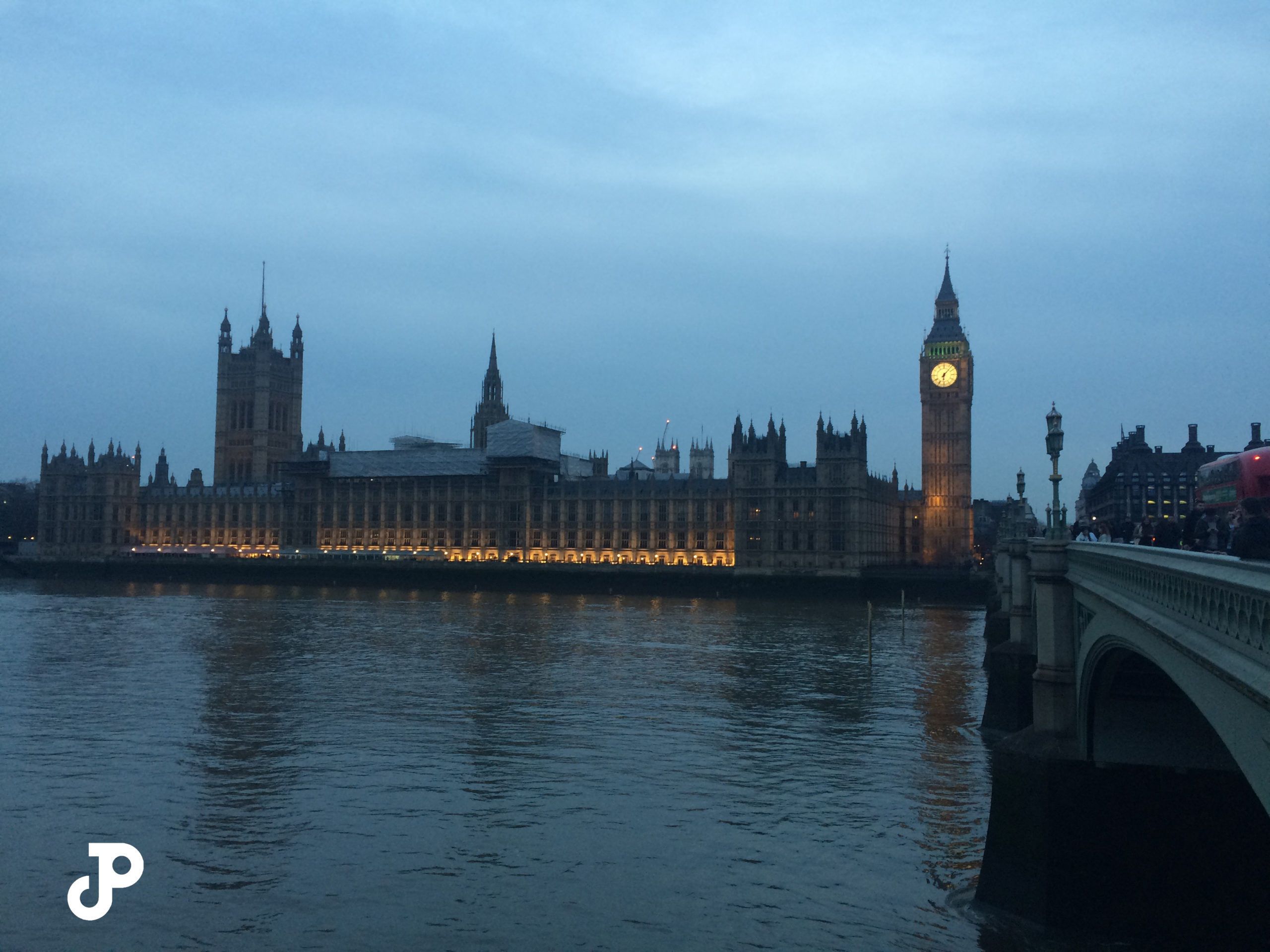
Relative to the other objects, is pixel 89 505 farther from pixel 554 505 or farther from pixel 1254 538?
pixel 1254 538

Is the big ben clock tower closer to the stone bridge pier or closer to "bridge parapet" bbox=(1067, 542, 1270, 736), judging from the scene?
the stone bridge pier

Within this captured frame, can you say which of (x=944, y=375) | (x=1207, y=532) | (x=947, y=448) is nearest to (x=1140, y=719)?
(x=1207, y=532)

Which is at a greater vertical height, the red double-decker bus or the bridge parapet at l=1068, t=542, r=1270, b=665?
the red double-decker bus

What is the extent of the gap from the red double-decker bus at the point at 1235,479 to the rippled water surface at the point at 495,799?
32.2ft

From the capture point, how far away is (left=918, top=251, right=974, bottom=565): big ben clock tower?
522 feet

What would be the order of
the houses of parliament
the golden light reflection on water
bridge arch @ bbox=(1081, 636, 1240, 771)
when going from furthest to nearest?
the houses of parliament
the golden light reflection on water
bridge arch @ bbox=(1081, 636, 1240, 771)

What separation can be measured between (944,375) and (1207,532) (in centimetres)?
14978

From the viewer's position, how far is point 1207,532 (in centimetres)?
2066

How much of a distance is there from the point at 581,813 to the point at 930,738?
14580mm

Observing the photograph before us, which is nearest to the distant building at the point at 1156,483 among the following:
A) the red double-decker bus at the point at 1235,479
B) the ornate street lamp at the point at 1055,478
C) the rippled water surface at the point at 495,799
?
the rippled water surface at the point at 495,799

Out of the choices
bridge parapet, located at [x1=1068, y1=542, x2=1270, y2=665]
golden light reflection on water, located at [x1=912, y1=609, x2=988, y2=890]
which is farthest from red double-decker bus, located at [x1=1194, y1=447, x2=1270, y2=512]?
bridge parapet, located at [x1=1068, y1=542, x2=1270, y2=665]

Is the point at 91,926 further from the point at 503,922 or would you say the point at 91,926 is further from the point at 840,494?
the point at 840,494

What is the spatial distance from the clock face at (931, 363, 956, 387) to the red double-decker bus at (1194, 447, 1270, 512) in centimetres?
13457

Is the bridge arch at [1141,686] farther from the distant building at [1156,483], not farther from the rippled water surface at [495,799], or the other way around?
the distant building at [1156,483]
